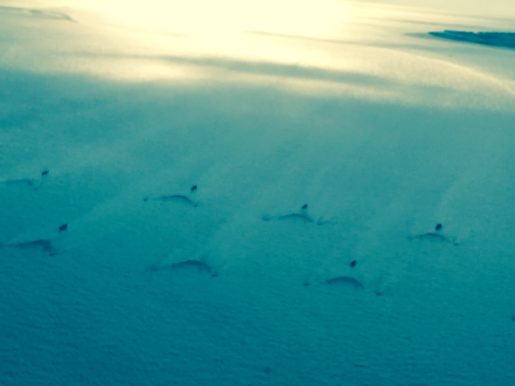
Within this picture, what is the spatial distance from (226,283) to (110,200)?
1.48 metres

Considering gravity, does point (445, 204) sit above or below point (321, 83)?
Answer: below

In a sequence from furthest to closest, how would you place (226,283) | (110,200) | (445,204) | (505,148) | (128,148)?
1. (505,148)
2. (128,148)
3. (445,204)
4. (110,200)
5. (226,283)

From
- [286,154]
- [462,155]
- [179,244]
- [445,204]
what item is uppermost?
[462,155]

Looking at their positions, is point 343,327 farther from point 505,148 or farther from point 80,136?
point 505,148

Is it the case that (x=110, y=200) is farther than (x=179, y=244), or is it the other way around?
(x=110, y=200)

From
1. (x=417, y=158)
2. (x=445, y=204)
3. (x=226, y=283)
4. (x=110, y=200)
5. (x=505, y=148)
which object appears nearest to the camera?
(x=226, y=283)

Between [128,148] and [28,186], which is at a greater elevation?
[128,148]

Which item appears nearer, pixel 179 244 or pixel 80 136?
pixel 179 244

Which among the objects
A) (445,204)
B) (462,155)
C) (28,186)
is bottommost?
(28,186)

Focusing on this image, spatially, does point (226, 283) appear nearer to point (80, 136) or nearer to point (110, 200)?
point (110, 200)

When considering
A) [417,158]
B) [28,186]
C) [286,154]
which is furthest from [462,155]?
[28,186]

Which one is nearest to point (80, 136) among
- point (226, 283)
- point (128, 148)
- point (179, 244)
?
point (128, 148)

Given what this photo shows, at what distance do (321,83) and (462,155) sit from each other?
3.23 metres

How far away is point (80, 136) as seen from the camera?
6246 millimetres
